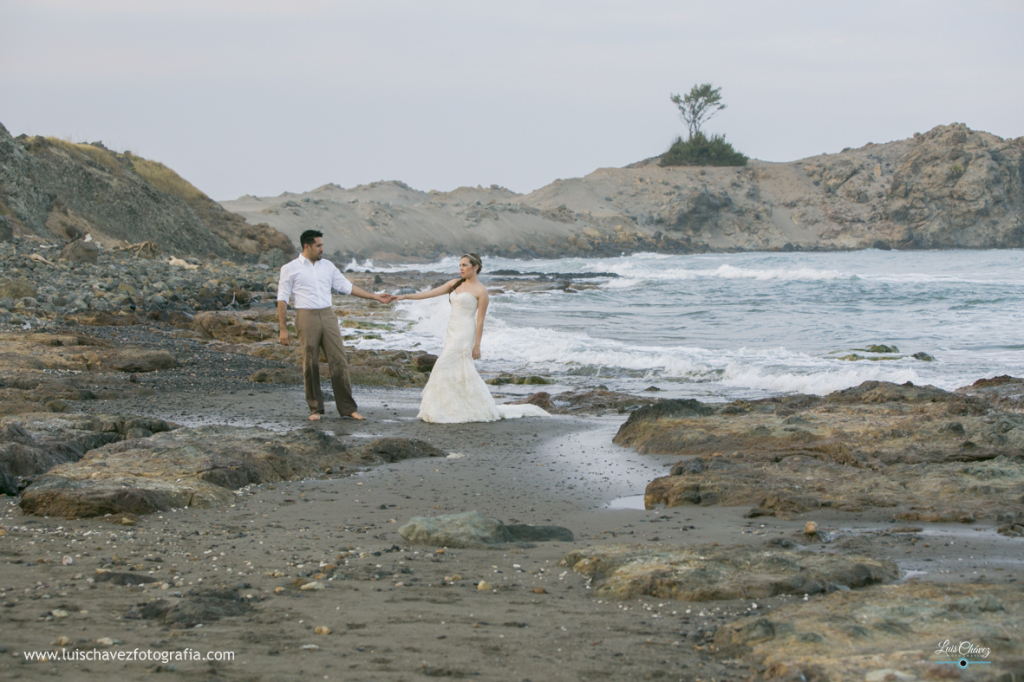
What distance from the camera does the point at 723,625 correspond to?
298 centimetres

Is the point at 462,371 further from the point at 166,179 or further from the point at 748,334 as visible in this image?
the point at 166,179

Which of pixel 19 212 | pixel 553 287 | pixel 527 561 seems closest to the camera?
pixel 527 561

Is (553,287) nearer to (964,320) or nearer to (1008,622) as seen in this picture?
(964,320)

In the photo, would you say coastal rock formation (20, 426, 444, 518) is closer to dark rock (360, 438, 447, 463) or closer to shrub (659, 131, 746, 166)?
dark rock (360, 438, 447, 463)

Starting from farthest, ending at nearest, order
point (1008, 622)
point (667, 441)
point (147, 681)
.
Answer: point (667, 441) → point (1008, 622) → point (147, 681)

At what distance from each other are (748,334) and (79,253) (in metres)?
17.2

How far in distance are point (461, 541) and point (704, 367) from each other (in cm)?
946

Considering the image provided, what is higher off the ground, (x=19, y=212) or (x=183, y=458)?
(x=19, y=212)

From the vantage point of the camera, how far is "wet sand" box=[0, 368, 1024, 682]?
2.66 meters

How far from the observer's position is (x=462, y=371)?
28.5 feet

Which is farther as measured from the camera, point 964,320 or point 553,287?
point 553,287

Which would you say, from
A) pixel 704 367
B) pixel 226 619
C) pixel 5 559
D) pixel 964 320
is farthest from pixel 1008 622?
pixel 964 320

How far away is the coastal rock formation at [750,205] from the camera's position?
6931cm

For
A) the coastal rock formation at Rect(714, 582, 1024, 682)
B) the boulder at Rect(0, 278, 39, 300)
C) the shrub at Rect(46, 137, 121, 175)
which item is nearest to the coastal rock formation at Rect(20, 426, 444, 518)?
the coastal rock formation at Rect(714, 582, 1024, 682)
